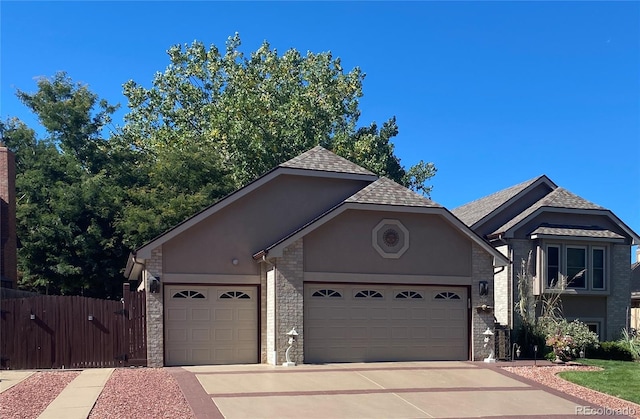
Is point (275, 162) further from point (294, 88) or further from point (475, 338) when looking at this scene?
point (475, 338)

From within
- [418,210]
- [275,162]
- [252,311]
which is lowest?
[252,311]

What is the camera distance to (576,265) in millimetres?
23359

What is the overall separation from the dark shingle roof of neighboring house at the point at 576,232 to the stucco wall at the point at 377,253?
235 inches

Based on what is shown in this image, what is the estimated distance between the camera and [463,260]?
711 inches

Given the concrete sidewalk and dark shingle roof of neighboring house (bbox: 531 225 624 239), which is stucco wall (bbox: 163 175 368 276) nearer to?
the concrete sidewalk

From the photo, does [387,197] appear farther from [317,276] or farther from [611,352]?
[611,352]

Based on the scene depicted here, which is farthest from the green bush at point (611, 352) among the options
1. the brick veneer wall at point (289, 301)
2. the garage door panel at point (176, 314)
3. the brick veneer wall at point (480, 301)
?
the garage door panel at point (176, 314)

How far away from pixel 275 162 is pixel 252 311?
48.0 feet

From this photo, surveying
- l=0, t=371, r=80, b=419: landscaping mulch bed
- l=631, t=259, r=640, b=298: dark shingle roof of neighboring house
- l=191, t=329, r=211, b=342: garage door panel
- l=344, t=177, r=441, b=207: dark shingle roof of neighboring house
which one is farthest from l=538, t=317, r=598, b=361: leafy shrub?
l=0, t=371, r=80, b=419: landscaping mulch bed

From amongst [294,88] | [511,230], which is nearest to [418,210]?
[511,230]

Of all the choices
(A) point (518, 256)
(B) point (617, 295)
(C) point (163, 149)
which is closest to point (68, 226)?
(C) point (163, 149)

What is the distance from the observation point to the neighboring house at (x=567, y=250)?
2288cm

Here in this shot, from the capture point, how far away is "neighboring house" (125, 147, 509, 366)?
53.4 ft

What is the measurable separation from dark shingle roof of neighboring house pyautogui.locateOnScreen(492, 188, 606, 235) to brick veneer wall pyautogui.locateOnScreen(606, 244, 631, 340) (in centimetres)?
200
